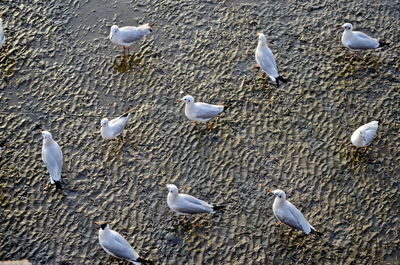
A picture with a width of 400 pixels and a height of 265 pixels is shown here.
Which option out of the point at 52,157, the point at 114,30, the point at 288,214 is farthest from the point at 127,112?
the point at 288,214

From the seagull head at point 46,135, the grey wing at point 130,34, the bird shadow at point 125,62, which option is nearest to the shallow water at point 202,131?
the bird shadow at point 125,62

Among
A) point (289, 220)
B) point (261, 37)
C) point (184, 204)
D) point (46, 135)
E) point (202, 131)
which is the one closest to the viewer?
point (289, 220)

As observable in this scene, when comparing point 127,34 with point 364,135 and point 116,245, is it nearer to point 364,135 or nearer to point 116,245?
point 116,245

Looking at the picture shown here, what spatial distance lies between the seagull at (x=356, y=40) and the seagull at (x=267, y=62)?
1.52m

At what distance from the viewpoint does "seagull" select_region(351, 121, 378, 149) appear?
9.36 m

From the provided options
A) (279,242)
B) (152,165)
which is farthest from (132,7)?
(279,242)

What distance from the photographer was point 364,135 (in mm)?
9344

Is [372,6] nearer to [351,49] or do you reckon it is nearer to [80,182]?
[351,49]

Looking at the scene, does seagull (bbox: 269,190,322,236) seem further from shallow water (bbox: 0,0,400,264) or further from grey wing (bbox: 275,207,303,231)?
shallow water (bbox: 0,0,400,264)

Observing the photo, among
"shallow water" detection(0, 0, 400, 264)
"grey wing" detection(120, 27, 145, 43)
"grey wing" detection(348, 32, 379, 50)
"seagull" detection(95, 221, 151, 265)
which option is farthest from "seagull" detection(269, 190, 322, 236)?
"grey wing" detection(120, 27, 145, 43)

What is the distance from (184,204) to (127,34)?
384 cm

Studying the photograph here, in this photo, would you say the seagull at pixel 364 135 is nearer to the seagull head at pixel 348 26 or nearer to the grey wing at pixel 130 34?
the seagull head at pixel 348 26

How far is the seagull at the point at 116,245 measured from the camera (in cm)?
818

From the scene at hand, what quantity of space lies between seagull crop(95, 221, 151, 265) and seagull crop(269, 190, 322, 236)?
2012 mm
